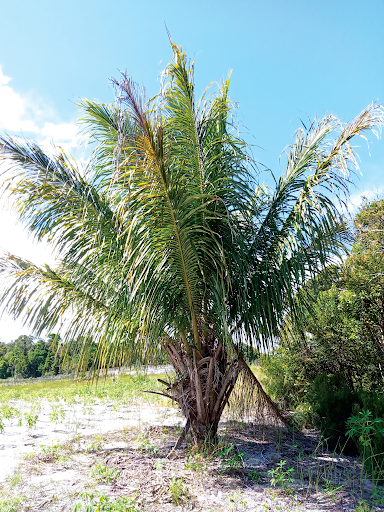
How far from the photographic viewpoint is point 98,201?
4844 mm

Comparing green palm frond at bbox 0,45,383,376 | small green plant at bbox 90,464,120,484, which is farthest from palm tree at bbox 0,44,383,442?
small green plant at bbox 90,464,120,484

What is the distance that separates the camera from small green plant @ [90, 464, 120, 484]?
385 centimetres

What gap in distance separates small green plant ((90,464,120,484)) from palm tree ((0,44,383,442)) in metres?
1.36

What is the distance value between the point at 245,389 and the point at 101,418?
3.06m

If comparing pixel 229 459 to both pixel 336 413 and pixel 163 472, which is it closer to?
pixel 163 472

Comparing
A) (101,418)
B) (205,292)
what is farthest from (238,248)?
(101,418)

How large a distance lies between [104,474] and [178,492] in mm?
975

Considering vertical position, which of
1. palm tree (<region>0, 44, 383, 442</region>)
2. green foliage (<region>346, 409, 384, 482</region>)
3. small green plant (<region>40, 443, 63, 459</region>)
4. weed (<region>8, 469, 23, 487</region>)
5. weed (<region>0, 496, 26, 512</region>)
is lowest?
weed (<region>0, 496, 26, 512</region>)

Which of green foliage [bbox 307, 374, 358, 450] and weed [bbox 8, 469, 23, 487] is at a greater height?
green foliage [bbox 307, 374, 358, 450]

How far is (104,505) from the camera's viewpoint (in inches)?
121

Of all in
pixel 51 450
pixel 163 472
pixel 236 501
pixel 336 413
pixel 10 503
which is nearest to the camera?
pixel 10 503

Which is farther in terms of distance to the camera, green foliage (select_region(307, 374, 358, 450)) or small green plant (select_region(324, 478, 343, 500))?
green foliage (select_region(307, 374, 358, 450))

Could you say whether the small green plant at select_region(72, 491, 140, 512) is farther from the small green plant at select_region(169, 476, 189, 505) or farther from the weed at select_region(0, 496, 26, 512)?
the weed at select_region(0, 496, 26, 512)

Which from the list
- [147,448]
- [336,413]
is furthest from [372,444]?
[147,448]
